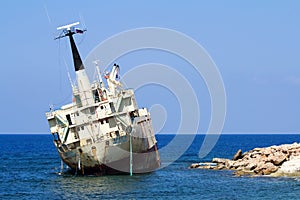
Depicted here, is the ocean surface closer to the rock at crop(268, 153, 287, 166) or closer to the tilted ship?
the tilted ship

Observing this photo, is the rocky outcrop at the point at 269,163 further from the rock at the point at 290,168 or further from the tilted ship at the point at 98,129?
the tilted ship at the point at 98,129

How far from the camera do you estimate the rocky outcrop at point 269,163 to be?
58719 millimetres

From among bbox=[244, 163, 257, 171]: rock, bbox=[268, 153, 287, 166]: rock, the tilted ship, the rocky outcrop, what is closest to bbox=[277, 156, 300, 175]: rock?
the rocky outcrop

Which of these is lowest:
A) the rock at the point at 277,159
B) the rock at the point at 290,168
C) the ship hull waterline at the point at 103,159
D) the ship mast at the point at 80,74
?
the rock at the point at 290,168

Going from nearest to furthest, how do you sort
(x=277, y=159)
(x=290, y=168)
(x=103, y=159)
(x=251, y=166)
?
(x=103, y=159) < (x=290, y=168) < (x=277, y=159) < (x=251, y=166)

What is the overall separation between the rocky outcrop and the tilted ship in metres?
10.7

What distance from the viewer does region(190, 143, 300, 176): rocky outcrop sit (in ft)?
193

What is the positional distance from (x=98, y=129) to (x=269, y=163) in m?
17.5

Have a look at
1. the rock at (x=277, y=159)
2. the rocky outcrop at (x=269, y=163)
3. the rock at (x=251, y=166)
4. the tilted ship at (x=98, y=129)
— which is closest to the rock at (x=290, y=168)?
the rocky outcrop at (x=269, y=163)

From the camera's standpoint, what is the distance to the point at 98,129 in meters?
56.4

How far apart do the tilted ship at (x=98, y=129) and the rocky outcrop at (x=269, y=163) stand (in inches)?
421

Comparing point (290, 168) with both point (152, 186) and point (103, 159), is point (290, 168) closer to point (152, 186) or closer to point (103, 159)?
point (152, 186)

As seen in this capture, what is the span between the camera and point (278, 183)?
53.3 meters

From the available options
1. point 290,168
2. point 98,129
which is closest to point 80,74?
point 98,129
